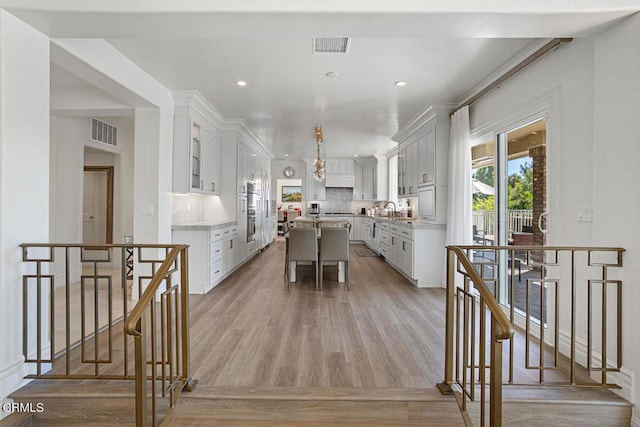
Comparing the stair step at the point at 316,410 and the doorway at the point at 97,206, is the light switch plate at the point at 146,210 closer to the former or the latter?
the doorway at the point at 97,206

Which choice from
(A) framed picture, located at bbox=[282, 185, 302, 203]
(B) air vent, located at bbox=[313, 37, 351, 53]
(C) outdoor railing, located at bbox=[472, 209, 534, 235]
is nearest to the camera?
(B) air vent, located at bbox=[313, 37, 351, 53]

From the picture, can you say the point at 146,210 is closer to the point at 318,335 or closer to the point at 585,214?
the point at 318,335

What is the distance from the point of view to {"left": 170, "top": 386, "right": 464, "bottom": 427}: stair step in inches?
80.7

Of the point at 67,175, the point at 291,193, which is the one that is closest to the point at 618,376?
the point at 67,175

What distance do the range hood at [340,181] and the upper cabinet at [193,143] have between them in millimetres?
5478

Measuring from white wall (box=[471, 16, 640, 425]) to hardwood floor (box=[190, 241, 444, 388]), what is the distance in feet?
4.34

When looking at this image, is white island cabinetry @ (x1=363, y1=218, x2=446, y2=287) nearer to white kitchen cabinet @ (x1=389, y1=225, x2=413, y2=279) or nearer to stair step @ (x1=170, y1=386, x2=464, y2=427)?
white kitchen cabinet @ (x1=389, y1=225, x2=413, y2=279)

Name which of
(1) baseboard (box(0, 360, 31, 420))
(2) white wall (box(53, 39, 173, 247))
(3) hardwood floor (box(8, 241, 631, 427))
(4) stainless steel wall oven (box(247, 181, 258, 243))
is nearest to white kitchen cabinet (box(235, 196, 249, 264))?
(4) stainless steel wall oven (box(247, 181, 258, 243))

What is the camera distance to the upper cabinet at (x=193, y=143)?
4.46 meters

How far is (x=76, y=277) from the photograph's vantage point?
5.05m

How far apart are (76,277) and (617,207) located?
6.36m

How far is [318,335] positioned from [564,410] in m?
1.80

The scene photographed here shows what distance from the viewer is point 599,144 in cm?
228

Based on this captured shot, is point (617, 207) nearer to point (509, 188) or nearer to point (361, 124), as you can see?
point (509, 188)
